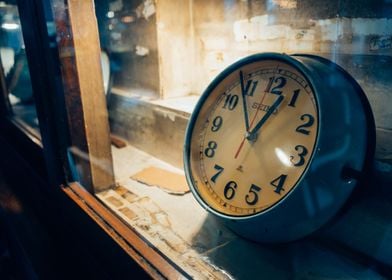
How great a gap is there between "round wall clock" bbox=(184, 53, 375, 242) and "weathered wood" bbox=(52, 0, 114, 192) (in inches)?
28.9

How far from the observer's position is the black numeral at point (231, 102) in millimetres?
1437

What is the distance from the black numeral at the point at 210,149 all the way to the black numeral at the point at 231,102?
7.1 inches

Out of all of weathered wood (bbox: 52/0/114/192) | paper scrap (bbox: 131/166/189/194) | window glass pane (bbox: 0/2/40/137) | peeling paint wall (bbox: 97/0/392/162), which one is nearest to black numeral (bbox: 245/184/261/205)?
peeling paint wall (bbox: 97/0/392/162)

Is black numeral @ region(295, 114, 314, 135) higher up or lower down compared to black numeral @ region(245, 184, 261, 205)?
higher up

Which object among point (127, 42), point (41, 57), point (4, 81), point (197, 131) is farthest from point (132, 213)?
point (4, 81)

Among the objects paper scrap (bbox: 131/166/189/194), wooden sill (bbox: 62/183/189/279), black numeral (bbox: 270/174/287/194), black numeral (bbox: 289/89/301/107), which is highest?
black numeral (bbox: 289/89/301/107)

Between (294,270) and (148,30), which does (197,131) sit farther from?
(148,30)

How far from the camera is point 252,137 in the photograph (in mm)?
1297

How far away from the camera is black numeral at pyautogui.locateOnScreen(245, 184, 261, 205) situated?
1230 millimetres

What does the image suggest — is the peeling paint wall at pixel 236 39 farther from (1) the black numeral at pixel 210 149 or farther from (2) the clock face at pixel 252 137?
(1) the black numeral at pixel 210 149

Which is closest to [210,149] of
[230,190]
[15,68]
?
[230,190]

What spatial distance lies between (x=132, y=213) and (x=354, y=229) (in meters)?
1.14

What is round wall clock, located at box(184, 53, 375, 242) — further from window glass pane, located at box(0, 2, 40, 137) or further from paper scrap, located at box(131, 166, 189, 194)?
window glass pane, located at box(0, 2, 40, 137)

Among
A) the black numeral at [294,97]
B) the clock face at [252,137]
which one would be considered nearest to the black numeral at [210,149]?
the clock face at [252,137]
